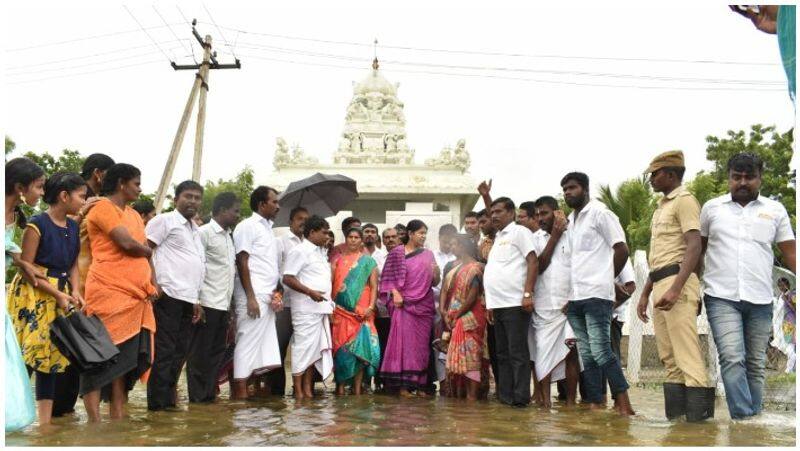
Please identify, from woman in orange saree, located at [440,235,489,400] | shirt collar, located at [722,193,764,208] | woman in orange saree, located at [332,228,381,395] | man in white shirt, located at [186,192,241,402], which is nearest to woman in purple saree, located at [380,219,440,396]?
woman in orange saree, located at [332,228,381,395]

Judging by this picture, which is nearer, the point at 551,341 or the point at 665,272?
the point at 665,272

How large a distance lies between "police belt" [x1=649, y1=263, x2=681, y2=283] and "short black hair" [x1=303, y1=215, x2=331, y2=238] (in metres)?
3.36

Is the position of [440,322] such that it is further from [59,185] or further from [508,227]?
[59,185]

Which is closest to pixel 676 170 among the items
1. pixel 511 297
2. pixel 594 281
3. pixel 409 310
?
pixel 594 281

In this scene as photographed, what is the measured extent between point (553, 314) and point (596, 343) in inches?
34.4

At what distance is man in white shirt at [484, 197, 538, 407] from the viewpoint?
701 centimetres

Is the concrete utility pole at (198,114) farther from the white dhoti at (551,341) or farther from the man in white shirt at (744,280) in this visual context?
the man in white shirt at (744,280)

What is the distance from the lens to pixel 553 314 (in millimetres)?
7168

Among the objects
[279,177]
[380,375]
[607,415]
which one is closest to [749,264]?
[607,415]

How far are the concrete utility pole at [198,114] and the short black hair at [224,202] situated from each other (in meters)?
11.1

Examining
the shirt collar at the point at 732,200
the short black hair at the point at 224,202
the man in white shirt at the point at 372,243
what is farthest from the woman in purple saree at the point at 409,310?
the shirt collar at the point at 732,200

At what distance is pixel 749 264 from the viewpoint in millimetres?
5559

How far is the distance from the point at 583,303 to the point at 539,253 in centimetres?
106

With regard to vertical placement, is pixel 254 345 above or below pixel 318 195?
below
